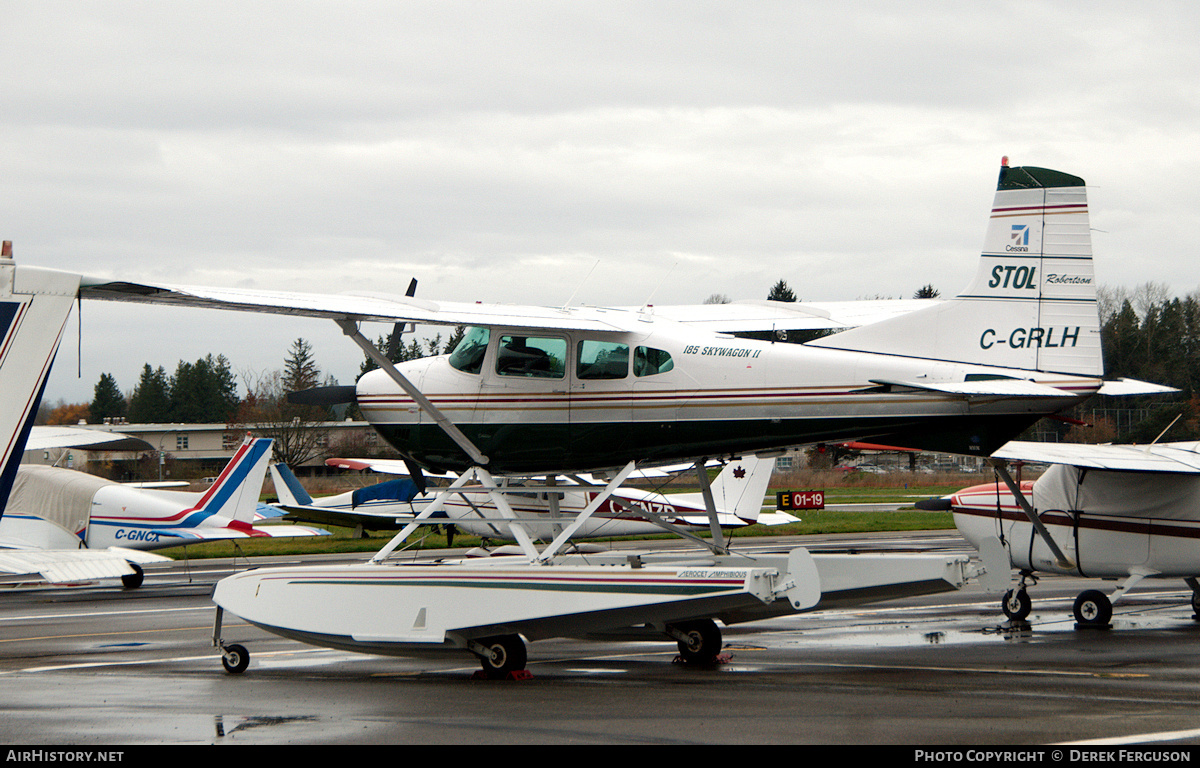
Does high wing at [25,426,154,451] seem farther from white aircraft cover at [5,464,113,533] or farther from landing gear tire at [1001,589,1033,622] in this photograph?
landing gear tire at [1001,589,1033,622]

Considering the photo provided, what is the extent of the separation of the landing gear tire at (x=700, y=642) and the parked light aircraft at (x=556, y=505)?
1.14m

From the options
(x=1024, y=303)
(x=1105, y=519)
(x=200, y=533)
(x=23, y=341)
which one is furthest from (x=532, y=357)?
(x=200, y=533)

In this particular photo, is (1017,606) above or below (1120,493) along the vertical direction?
below

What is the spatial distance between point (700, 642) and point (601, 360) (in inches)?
123

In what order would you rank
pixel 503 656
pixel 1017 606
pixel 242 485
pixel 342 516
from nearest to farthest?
pixel 503 656
pixel 1017 606
pixel 242 485
pixel 342 516

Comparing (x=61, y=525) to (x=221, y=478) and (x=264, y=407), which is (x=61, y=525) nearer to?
(x=221, y=478)

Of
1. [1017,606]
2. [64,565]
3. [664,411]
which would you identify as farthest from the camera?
[1017,606]

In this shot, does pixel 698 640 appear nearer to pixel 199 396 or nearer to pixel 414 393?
pixel 414 393

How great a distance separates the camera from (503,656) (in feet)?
33.9

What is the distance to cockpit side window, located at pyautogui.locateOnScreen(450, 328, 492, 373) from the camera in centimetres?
1149

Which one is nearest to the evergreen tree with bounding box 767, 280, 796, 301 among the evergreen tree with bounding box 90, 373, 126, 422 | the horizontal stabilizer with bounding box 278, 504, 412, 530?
the horizontal stabilizer with bounding box 278, 504, 412, 530

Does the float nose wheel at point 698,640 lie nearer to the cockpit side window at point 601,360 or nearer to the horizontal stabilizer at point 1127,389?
the cockpit side window at point 601,360

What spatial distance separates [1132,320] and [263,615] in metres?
76.8

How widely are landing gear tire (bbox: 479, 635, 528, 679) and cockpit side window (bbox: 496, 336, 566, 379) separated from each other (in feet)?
8.84
